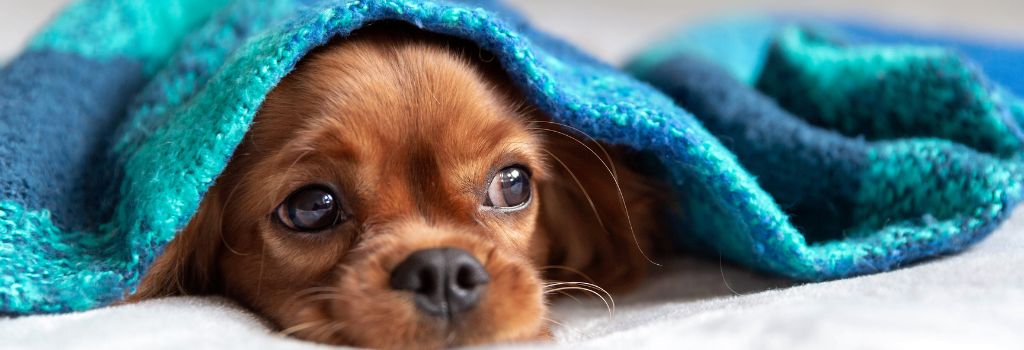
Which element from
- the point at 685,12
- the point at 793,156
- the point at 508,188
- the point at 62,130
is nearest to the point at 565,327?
the point at 508,188

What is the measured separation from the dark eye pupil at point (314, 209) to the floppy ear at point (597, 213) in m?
0.44

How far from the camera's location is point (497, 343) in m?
1.26

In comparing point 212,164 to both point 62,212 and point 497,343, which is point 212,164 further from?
point 497,343

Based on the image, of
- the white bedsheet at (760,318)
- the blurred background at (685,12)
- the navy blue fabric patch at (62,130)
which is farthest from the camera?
the blurred background at (685,12)

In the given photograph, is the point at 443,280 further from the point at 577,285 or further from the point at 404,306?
the point at 577,285

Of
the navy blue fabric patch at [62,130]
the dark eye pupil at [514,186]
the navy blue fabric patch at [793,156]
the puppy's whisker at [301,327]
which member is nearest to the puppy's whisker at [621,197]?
the dark eye pupil at [514,186]

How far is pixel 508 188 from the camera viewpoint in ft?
5.24

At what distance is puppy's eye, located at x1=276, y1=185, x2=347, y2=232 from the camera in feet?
4.88

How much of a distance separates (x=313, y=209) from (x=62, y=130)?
0.53 meters

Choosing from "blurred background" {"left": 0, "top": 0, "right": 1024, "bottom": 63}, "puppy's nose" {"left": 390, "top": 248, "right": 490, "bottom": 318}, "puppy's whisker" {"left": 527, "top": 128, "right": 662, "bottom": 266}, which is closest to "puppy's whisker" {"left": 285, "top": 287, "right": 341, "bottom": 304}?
"puppy's nose" {"left": 390, "top": 248, "right": 490, "bottom": 318}

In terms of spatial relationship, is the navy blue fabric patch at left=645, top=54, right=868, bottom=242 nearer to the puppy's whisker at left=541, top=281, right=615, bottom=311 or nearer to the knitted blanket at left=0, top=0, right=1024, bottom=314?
the knitted blanket at left=0, top=0, right=1024, bottom=314

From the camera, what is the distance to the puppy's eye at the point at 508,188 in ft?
5.16

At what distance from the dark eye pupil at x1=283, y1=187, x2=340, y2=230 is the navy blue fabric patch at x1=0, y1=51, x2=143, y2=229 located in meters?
0.32

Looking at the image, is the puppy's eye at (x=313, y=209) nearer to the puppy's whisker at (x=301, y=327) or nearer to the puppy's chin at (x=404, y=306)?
the puppy's chin at (x=404, y=306)
